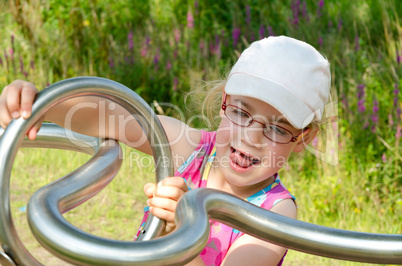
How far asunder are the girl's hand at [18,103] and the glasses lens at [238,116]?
776 mm

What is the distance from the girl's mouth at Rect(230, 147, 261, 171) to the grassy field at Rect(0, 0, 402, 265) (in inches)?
44.7

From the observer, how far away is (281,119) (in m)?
1.58

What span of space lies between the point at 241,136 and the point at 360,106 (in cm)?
205

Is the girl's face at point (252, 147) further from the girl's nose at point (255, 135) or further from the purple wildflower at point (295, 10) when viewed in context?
the purple wildflower at point (295, 10)

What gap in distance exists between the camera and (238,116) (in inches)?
63.5

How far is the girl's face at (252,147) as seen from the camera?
5.13 ft

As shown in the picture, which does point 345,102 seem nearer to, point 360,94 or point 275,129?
point 360,94

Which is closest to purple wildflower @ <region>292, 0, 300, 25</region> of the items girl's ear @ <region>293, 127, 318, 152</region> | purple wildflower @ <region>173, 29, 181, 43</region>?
purple wildflower @ <region>173, 29, 181, 43</region>

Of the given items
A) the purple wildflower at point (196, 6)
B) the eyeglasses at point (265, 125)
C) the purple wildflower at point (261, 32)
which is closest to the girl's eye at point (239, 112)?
the eyeglasses at point (265, 125)

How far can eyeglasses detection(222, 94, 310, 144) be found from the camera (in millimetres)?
1574

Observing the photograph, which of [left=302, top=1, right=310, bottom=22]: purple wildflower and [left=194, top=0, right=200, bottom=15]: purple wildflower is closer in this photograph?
[left=302, top=1, right=310, bottom=22]: purple wildflower

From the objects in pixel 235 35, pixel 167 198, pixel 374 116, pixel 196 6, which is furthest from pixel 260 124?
pixel 196 6

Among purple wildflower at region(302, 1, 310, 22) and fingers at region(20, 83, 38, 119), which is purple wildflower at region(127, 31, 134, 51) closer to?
purple wildflower at region(302, 1, 310, 22)

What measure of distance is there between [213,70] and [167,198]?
3518 mm
